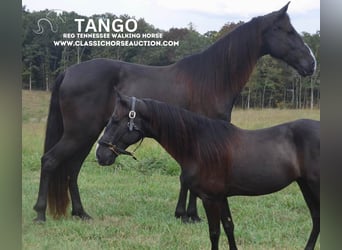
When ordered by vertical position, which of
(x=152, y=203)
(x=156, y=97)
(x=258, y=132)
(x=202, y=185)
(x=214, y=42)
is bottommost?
(x=152, y=203)

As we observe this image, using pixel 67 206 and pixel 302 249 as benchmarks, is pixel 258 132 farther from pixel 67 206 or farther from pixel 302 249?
pixel 67 206

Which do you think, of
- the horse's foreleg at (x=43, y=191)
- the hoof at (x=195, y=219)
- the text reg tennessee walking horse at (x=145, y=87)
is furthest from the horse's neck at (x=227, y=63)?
the horse's foreleg at (x=43, y=191)

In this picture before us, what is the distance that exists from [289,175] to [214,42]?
93 cm

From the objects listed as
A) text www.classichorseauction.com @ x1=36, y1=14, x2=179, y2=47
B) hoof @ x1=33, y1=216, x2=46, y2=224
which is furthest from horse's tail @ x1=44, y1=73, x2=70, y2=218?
text www.classichorseauction.com @ x1=36, y1=14, x2=179, y2=47

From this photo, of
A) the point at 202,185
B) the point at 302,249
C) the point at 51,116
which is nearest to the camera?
the point at 202,185

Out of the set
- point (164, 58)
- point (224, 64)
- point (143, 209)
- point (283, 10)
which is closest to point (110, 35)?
point (164, 58)

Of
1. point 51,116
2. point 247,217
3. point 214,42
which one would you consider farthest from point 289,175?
point 51,116

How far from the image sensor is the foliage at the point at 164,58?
2.68m

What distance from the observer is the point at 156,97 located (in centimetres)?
295

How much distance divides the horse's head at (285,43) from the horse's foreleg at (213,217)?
3.12ft

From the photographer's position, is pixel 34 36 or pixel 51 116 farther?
pixel 51 116

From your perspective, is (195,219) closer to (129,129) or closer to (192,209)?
(192,209)

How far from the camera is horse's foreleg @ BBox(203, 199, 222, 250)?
258cm

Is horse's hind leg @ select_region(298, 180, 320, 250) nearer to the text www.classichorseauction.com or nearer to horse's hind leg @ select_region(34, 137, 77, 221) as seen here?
the text www.classichorseauction.com
